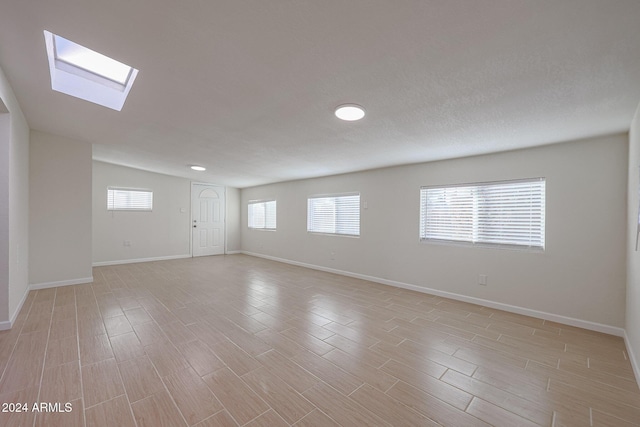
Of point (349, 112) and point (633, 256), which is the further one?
point (349, 112)

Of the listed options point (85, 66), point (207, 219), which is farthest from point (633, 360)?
point (207, 219)

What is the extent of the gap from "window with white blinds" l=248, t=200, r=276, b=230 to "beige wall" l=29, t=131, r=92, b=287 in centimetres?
398

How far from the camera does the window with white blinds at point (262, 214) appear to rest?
24.0 feet

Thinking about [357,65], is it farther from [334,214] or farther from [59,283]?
[59,283]

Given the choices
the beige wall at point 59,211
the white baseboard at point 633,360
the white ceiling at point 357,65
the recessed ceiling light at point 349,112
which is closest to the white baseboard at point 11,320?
the beige wall at point 59,211

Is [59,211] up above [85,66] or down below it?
below

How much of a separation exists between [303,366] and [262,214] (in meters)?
6.03

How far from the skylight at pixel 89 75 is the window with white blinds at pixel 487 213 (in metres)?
4.22

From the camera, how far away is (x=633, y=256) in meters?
2.26

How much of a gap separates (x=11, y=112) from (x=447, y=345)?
16.7ft

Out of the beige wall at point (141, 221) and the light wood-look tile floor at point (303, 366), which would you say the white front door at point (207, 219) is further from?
the light wood-look tile floor at point (303, 366)

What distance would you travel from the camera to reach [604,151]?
275 centimetres

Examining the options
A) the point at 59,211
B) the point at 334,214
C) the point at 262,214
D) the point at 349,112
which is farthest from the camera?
the point at 262,214

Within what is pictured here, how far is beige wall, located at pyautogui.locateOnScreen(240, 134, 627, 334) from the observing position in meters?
2.72
